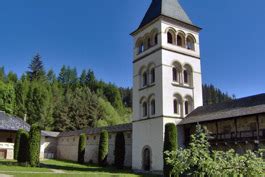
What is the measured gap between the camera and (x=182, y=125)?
94.6 ft

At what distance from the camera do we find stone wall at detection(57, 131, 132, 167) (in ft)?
117

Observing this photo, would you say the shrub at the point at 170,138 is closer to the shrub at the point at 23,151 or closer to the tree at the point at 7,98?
the shrub at the point at 23,151

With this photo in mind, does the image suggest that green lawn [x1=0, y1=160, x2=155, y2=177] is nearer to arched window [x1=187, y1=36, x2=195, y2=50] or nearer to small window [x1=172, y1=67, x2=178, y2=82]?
small window [x1=172, y1=67, x2=178, y2=82]

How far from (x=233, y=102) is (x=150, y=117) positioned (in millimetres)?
7898

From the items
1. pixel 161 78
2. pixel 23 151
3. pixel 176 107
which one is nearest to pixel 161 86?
pixel 161 78

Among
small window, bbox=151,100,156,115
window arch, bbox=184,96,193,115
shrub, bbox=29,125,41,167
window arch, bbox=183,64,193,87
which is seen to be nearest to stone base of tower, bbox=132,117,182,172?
small window, bbox=151,100,156,115

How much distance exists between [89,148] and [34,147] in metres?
15.3

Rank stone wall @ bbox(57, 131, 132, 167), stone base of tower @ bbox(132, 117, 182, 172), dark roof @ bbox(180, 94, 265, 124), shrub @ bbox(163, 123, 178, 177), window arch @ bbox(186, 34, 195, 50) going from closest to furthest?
dark roof @ bbox(180, 94, 265, 124) < shrub @ bbox(163, 123, 178, 177) < stone base of tower @ bbox(132, 117, 182, 172) < window arch @ bbox(186, 34, 195, 50) < stone wall @ bbox(57, 131, 132, 167)

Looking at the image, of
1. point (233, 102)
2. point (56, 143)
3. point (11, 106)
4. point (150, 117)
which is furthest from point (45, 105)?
point (233, 102)

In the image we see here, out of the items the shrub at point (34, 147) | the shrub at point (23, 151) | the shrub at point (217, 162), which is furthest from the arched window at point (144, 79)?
the shrub at point (217, 162)

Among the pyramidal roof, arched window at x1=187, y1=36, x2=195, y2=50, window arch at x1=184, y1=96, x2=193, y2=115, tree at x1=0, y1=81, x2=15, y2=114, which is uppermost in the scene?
the pyramidal roof

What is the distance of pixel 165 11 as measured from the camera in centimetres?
3139

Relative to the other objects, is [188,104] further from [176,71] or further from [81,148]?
[81,148]

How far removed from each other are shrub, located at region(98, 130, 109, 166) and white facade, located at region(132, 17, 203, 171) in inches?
245
